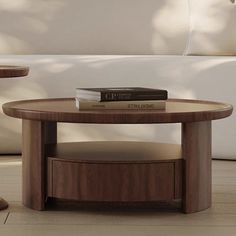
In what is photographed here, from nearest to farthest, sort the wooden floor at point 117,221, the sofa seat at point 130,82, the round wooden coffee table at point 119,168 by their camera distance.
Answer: the wooden floor at point 117,221
the round wooden coffee table at point 119,168
the sofa seat at point 130,82

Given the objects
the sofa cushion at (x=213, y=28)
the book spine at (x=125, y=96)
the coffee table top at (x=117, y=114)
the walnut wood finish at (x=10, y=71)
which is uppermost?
the sofa cushion at (x=213, y=28)

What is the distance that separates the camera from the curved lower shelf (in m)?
2.10

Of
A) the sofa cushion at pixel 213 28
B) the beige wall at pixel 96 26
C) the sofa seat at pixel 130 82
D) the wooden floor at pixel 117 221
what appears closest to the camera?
the wooden floor at pixel 117 221

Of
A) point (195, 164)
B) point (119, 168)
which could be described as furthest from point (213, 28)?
point (119, 168)

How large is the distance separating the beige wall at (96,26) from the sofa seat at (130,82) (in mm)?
417

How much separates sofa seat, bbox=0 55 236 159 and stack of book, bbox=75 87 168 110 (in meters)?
1.03

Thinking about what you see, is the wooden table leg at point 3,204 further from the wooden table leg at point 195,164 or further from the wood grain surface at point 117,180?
the wooden table leg at point 195,164

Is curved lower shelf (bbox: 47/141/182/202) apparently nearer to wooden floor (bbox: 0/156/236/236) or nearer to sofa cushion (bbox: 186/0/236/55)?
wooden floor (bbox: 0/156/236/236)

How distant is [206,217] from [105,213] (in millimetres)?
302

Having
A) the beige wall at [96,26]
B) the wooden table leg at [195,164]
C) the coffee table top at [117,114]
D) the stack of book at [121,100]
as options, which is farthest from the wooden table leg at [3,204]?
the beige wall at [96,26]

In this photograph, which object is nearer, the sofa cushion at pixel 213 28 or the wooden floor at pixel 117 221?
the wooden floor at pixel 117 221

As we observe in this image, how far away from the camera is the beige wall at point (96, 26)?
3648 mm

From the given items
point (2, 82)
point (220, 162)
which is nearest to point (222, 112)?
point (220, 162)

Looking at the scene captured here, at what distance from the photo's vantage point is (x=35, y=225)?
201 cm
